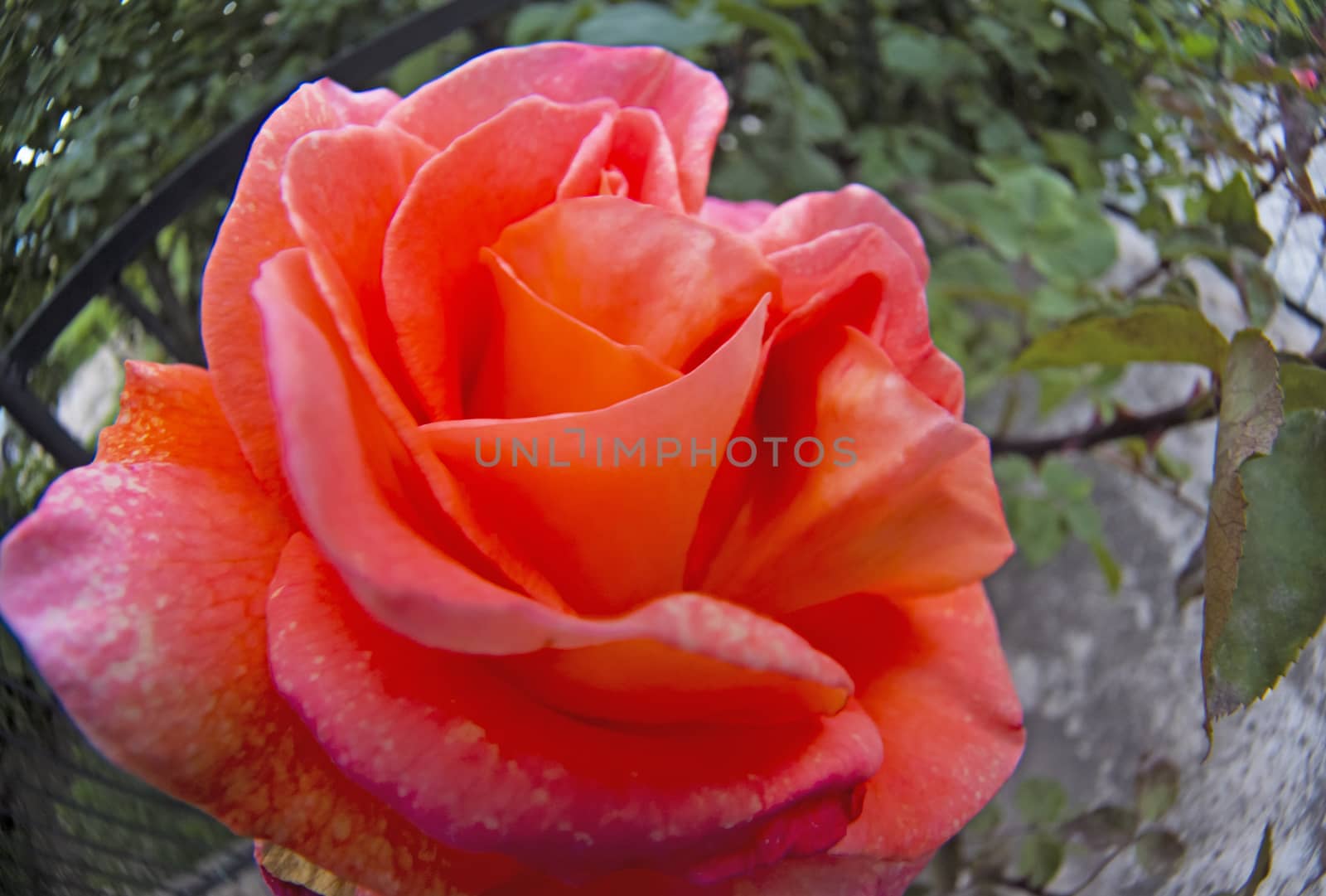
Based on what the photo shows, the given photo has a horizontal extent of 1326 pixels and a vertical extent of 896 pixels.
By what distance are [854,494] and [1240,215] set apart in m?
0.25

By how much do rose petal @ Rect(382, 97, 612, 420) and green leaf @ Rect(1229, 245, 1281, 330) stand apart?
25 centimetres

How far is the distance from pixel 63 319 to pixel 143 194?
0.07 m

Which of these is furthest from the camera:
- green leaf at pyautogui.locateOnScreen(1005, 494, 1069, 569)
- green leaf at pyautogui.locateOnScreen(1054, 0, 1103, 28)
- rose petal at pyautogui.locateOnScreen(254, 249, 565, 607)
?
green leaf at pyautogui.locateOnScreen(1005, 494, 1069, 569)

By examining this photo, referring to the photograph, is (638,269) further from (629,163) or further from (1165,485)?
(1165,485)

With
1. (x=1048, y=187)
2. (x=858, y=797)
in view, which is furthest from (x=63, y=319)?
(x=1048, y=187)

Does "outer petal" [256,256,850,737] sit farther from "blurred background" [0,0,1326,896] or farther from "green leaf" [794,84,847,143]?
"green leaf" [794,84,847,143]

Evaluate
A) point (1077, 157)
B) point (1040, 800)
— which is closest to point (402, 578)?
point (1040, 800)

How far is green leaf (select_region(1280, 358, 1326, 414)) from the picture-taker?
10.0 inches

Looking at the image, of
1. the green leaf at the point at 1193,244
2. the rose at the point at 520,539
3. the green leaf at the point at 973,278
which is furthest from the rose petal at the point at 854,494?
the green leaf at the point at 973,278

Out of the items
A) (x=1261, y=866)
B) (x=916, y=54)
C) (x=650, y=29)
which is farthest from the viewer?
(x=916, y=54)

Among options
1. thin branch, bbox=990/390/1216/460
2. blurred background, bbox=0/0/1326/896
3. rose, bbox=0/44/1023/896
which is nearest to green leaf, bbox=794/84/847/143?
blurred background, bbox=0/0/1326/896

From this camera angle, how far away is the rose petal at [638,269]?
0.20 metres

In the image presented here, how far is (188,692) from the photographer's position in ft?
0.54

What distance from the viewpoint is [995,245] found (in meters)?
0.51
